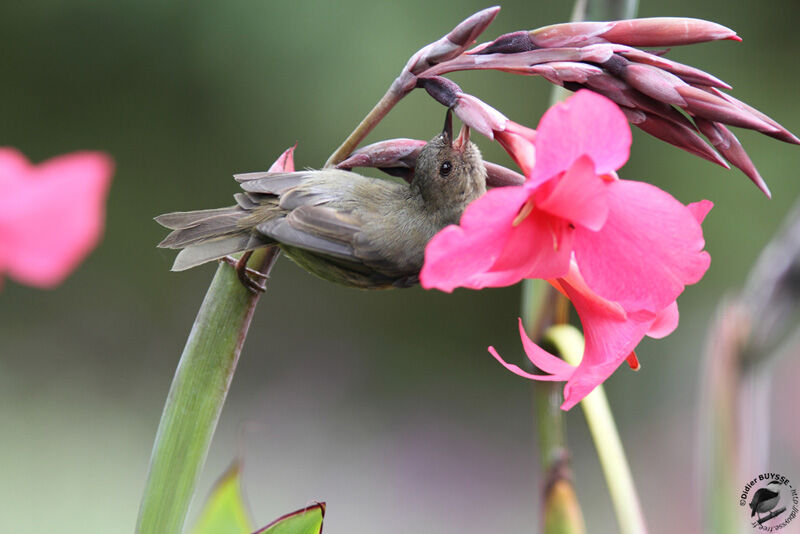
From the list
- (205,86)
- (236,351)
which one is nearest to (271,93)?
(205,86)

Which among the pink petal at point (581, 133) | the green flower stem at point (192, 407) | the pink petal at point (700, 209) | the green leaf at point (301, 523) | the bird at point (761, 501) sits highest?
the pink petal at point (700, 209)

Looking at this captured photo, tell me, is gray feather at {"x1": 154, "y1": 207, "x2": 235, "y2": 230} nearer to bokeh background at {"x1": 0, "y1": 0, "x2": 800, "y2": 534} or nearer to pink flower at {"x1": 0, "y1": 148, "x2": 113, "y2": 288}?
pink flower at {"x1": 0, "y1": 148, "x2": 113, "y2": 288}

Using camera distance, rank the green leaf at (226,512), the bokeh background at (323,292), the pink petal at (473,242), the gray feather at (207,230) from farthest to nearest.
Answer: the bokeh background at (323,292), the green leaf at (226,512), the gray feather at (207,230), the pink petal at (473,242)

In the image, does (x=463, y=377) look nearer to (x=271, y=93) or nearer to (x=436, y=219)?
(x=271, y=93)

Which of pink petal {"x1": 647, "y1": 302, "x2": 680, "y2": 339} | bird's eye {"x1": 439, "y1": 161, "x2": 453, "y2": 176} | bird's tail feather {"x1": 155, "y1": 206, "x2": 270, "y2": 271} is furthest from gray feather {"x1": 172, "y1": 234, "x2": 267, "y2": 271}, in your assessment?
pink petal {"x1": 647, "y1": 302, "x2": 680, "y2": 339}

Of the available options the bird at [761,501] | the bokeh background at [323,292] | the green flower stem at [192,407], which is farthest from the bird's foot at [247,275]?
the bokeh background at [323,292]

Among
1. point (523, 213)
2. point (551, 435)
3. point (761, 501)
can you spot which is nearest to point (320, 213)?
point (523, 213)

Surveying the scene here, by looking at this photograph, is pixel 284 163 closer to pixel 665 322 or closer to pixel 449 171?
pixel 449 171

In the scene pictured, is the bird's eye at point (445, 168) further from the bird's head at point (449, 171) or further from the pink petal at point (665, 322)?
the pink petal at point (665, 322)
